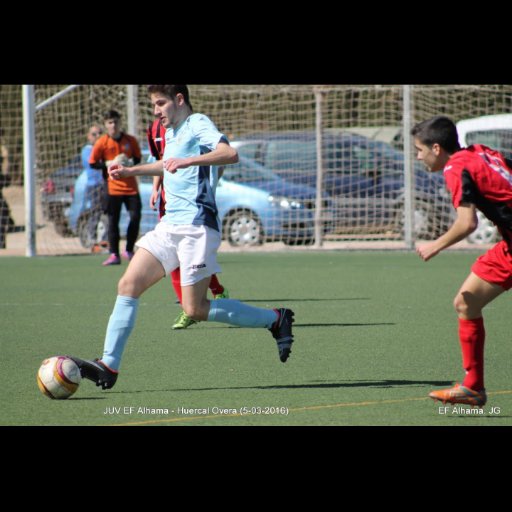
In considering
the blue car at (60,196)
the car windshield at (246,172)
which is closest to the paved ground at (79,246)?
the blue car at (60,196)

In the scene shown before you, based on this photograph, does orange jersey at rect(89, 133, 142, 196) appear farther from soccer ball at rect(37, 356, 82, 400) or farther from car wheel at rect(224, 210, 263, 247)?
soccer ball at rect(37, 356, 82, 400)

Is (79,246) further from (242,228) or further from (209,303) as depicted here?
(209,303)

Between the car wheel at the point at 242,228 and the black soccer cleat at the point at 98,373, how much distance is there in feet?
41.0

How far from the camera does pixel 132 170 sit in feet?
22.1

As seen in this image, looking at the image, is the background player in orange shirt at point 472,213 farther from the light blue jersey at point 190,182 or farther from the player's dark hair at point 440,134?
the light blue jersey at point 190,182

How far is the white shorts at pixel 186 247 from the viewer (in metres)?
6.70

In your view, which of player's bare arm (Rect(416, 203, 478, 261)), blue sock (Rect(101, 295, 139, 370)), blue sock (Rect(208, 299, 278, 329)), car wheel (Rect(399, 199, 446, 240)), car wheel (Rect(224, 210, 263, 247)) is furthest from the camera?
car wheel (Rect(399, 199, 446, 240))

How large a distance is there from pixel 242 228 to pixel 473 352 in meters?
13.0

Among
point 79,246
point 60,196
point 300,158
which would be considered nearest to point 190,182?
point 300,158

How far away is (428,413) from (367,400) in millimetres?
456

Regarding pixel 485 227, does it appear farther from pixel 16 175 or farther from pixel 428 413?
pixel 428 413

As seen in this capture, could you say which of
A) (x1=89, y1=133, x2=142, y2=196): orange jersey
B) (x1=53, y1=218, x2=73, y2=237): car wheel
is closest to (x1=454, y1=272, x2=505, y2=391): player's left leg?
(x1=89, y1=133, x2=142, y2=196): orange jersey

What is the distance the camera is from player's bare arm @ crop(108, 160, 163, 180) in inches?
258

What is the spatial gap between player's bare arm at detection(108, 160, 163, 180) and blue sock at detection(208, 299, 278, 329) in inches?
34.2
